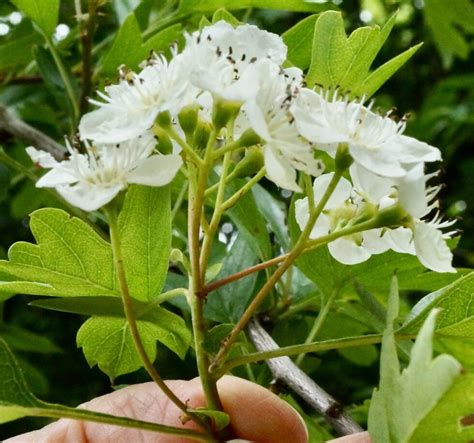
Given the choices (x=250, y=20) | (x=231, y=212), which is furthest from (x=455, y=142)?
(x=231, y=212)

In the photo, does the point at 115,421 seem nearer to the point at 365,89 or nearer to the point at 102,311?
the point at 102,311

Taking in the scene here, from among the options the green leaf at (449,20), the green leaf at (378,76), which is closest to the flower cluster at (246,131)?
the green leaf at (378,76)

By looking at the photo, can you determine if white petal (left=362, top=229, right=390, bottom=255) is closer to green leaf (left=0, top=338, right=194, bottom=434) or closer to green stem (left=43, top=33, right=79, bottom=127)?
green leaf (left=0, top=338, right=194, bottom=434)

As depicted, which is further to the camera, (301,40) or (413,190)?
(301,40)

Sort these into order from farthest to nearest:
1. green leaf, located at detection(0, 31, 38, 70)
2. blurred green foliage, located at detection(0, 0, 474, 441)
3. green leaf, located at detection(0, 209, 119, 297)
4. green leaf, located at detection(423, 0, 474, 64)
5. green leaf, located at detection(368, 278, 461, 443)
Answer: green leaf, located at detection(423, 0, 474, 64) → green leaf, located at detection(0, 31, 38, 70) → blurred green foliage, located at detection(0, 0, 474, 441) → green leaf, located at detection(0, 209, 119, 297) → green leaf, located at detection(368, 278, 461, 443)

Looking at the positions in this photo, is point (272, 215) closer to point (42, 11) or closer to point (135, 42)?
point (135, 42)

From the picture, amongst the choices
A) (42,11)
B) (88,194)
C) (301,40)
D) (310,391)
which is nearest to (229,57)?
(88,194)

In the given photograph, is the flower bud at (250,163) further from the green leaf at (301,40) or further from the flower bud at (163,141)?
the green leaf at (301,40)

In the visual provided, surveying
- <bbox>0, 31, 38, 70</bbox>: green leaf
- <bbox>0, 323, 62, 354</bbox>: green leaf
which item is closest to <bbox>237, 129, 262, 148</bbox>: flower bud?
<bbox>0, 31, 38, 70</bbox>: green leaf
